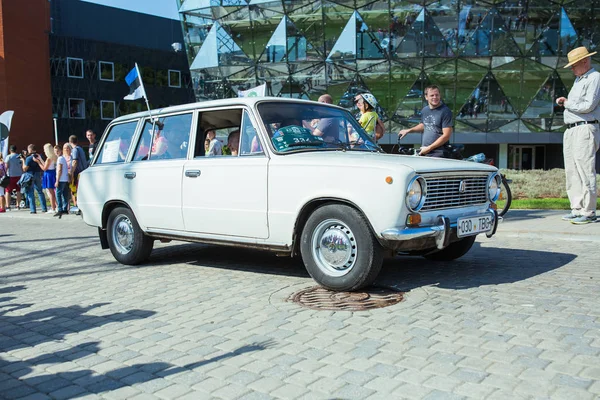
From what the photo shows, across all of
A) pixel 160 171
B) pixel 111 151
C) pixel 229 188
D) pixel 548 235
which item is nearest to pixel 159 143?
pixel 160 171

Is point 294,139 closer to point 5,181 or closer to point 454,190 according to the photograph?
point 454,190

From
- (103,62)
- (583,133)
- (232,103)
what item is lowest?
(583,133)

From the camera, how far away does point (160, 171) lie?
6.36 m

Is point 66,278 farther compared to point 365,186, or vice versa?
point 66,278

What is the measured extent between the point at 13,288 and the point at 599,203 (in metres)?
10.6

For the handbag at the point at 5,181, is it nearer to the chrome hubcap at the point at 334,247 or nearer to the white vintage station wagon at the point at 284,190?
the white vintage station wagon at the point at 284,190

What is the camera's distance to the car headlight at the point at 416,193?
4.56 meters

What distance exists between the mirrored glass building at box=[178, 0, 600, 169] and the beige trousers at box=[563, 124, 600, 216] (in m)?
21.2

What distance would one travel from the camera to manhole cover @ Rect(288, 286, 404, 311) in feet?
14.8

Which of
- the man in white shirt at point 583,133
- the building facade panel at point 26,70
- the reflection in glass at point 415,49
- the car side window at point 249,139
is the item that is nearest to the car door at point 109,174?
the car side window at point 249,139

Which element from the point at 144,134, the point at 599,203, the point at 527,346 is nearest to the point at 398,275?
the point at 527,346

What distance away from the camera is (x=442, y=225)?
4.76 m

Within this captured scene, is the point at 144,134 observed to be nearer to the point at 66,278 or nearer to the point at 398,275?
the point at 66,278

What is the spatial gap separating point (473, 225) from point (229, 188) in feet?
7.80
